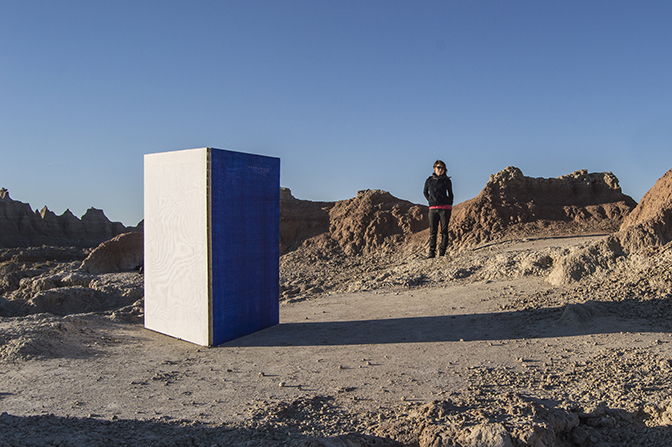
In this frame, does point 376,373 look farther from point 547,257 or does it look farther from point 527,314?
point 547,257

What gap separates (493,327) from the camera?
691 centimetres

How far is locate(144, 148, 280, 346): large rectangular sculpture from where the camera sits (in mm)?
6617

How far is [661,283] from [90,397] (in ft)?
26.4

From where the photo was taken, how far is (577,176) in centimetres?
1502

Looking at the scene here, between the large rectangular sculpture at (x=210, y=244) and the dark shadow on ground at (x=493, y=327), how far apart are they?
512 mm

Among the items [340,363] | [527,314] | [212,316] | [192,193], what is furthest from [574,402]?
[192,193]

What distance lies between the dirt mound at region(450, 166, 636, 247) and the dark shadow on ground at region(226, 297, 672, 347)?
18.5 feet

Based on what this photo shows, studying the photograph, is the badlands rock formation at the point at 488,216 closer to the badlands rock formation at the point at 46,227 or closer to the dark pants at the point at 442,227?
the dark pants at the point at 442,227

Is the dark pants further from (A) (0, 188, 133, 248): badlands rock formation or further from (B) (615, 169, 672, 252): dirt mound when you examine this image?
(A) (0, 188, 133, 248): badlands rock formation

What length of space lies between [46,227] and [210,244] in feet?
168

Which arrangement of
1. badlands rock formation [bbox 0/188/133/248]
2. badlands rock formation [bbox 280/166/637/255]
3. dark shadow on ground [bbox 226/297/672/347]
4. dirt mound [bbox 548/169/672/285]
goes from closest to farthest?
dark shadow on ground [bbox 226/297/672/347]
dirt mound [bbox 548/169/672/285]
badlands rock formation [bbox 280/166/637/255]
badlands rock formation [bbox 0/188/133/248]

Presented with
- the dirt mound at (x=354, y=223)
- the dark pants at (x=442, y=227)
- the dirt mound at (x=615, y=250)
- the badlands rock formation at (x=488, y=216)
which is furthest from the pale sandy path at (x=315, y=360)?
the dirt mound at (x=354, y=223)

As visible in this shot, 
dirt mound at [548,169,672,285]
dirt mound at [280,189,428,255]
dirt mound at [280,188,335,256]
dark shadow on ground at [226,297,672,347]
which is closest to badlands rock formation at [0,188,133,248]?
dirt mound at [280,188,335,256]

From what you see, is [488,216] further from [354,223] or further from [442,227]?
[354,223]
